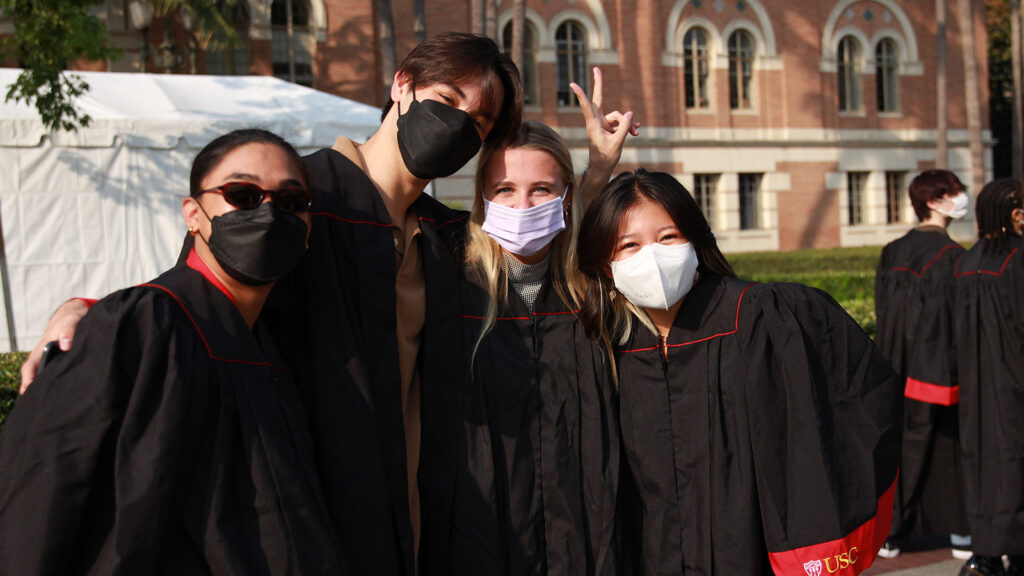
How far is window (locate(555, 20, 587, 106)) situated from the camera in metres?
23.2

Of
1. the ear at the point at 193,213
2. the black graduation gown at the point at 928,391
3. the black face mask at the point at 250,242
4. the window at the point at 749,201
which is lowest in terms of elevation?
the black graduation gown at the point at 928,391

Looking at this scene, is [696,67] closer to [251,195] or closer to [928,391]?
[928,391]

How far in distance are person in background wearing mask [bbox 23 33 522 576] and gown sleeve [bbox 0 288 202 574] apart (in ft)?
1.62

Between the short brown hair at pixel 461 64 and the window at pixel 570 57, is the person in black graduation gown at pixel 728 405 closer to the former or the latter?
the short brown hair at pixel 461 64

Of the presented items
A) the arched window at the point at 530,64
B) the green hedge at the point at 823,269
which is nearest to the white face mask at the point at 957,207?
the green hedge at the point at 823,269

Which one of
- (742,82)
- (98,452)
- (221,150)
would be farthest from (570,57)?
(98,452)

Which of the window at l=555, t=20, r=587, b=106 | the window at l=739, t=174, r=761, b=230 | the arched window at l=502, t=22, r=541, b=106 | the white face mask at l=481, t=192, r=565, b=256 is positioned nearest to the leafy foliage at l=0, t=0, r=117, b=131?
the white face mask at l=481, t=192, r=565, b=256

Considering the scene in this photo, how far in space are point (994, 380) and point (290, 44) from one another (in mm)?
18371

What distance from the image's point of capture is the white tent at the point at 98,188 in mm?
9375

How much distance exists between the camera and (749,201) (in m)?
25.7

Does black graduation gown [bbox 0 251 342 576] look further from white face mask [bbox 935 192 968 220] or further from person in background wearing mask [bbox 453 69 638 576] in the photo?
white face mask [bbox 935 192 968 220]

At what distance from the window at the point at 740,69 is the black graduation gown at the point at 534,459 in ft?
79.9

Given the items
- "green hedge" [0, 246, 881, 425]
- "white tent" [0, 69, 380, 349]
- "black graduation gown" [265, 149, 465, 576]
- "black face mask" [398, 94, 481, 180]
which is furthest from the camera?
"green hedge" [0, 246, 881, 425]

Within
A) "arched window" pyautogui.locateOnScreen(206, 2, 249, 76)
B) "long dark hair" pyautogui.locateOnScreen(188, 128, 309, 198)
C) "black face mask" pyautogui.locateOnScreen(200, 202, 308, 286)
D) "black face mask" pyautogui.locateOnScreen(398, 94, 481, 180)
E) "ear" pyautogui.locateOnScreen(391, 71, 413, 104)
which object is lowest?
"black face mask" pyautogui.locateOnScreen(200, 202, 308, 286)
